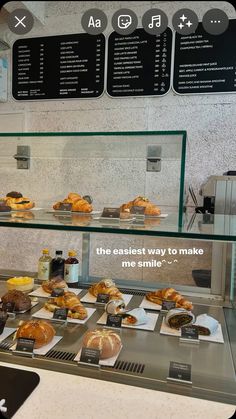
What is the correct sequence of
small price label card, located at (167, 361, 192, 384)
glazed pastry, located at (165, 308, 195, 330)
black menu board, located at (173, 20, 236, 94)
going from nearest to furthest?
small price label card, located at (167, 361, 192, 384) → glazed pastry, located at (165, 308, 195, 330) → black menu board, located at (173, 20, 236, 94)

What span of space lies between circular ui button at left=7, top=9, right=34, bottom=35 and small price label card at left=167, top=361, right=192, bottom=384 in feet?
8.67

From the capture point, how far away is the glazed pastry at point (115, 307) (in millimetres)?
1169

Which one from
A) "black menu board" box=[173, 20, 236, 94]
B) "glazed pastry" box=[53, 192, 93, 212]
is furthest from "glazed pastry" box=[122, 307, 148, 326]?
"black menu board" box=[173, 20, 236, 94]

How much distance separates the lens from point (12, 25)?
8.25ft

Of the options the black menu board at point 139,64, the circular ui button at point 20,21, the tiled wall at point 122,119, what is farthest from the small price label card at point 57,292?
the circular ui button at point 20,21

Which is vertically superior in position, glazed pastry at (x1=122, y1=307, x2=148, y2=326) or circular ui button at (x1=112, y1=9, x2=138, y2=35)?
circular ui button at (x1=112, y1=9, x2=138, y2=35)

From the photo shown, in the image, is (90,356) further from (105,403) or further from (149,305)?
(149,305)

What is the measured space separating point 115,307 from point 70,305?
172mm

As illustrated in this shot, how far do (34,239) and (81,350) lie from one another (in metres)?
1.87

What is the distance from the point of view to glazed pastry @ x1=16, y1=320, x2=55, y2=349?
38.3 inches

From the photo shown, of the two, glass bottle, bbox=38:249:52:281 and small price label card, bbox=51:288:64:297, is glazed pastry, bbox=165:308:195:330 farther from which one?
glass bottle, bbox=38:249:52:281

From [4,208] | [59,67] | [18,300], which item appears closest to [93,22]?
[59,67]

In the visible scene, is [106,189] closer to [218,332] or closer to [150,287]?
[150,287]

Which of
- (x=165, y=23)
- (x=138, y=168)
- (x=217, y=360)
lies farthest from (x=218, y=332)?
(x=165, y=23)
